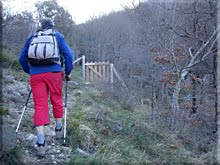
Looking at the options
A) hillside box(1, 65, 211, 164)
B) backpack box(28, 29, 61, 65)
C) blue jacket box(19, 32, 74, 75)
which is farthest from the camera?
hillside box(1, 65, 211, 164)

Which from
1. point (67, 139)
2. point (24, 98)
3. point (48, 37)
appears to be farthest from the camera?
point (24, 98)

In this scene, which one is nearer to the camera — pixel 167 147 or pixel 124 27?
pixel 167 147

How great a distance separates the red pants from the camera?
4059mm

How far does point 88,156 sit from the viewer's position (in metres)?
4.30

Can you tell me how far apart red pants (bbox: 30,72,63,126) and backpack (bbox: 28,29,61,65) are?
0.58ft

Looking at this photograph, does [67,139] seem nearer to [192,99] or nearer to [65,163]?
[65,163]

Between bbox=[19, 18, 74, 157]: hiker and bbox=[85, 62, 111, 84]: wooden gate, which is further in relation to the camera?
bbox=[85, 62, 111, 84]: wooden gate

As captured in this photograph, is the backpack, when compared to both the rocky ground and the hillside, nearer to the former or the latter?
the rocky ground

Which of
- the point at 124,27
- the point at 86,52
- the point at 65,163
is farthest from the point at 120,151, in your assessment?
the point at 86,52

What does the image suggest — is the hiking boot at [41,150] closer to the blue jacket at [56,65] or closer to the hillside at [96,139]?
the hillside at [96,139]

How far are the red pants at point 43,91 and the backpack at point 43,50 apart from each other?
18cm

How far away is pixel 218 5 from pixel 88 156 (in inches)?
219

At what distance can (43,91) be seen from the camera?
13.6 feet

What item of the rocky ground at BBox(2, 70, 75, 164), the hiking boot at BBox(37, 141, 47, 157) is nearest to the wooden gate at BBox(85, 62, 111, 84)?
the rocky ground at BBox(2, 70, 75, 164)
